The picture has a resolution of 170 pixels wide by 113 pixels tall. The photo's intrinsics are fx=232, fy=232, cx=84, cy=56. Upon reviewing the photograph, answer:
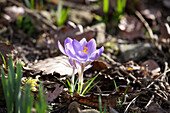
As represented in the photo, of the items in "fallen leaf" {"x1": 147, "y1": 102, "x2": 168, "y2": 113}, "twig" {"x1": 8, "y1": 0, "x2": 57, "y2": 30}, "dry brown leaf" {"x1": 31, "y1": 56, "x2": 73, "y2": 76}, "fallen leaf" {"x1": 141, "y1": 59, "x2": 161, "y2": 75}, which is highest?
"twig" {"x1": 8, "y1": 0, "x2": 57, "y2": 30}

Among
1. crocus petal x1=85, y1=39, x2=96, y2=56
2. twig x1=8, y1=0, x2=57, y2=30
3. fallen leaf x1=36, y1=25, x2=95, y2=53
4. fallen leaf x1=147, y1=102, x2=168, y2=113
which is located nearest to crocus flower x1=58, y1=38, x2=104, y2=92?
crocus petal x1=85, y1=39, x2=96, y2=56

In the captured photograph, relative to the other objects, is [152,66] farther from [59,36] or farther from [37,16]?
[37,16]

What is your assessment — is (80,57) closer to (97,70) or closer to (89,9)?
(97,70)

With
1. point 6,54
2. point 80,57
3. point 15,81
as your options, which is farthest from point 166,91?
point 6,54

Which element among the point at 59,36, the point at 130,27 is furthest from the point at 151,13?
the point at 59,36

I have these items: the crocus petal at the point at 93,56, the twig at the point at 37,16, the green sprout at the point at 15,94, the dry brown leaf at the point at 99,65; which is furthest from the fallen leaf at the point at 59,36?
the green sprout at the point at 15,94

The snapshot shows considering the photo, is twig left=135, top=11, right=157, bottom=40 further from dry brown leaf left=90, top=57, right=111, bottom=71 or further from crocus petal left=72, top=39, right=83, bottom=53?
crocus petal left=72, top=39, right=83, bottom=53
